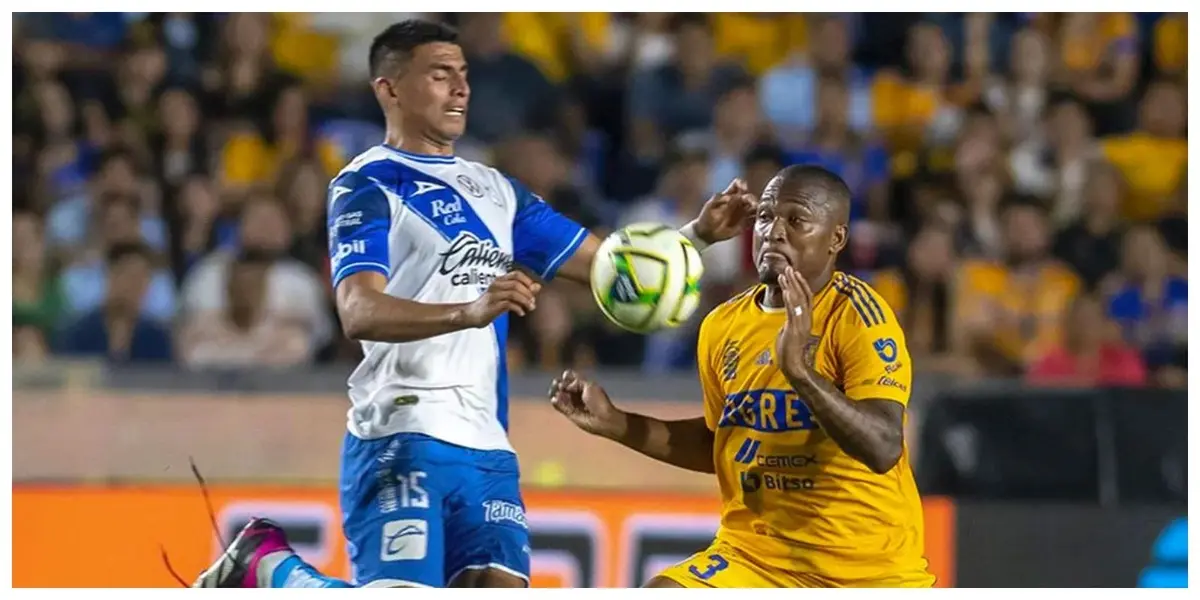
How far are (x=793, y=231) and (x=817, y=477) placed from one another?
730mm

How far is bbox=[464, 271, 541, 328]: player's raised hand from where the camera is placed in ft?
14.9

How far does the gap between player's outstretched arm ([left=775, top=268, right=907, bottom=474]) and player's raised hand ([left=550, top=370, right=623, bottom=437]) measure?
73cm

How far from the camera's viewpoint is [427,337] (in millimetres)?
4777

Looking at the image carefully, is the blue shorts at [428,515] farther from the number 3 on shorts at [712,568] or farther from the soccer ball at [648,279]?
the soccer ball at [648,279]

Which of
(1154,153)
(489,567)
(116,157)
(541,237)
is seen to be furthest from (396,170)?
(1154,153)

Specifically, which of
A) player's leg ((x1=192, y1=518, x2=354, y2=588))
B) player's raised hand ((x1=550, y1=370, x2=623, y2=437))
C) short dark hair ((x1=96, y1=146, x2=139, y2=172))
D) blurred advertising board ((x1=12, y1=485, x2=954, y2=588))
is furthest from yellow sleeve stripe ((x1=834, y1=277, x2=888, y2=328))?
short dark hair ((x1=96, y1=146, x2=139, y2=172))

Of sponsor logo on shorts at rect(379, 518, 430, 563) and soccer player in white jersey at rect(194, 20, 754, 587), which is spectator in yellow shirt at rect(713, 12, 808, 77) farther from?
sponsor logo on shorts at rect(379, 518, 430, 563)

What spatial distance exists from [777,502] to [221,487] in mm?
3713

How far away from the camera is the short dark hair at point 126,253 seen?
916 centimetres

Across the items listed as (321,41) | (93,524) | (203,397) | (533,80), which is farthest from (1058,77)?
(93,524)

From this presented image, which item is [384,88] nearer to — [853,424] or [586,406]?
[586,406]

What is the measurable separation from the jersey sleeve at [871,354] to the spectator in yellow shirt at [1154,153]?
5.81 meters

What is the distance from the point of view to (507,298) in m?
4.54
